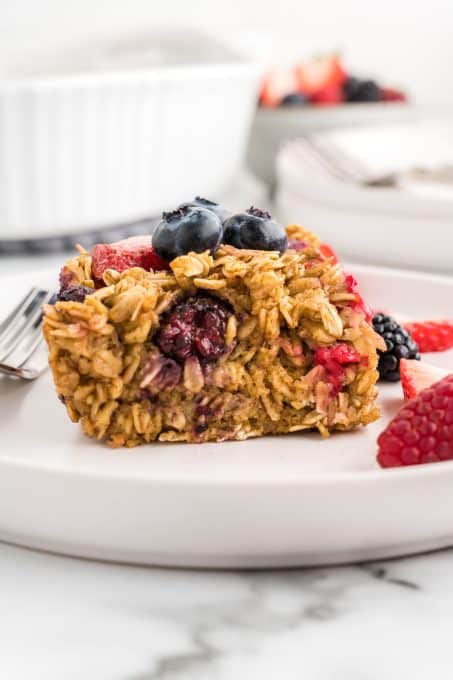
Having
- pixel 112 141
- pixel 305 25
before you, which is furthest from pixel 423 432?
pixel 305 25

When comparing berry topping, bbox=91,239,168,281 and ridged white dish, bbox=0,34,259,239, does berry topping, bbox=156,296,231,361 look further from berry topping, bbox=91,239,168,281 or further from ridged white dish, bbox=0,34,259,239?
ridged white dish, bbox=0,34,259,239

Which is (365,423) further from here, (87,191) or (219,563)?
(87,191)

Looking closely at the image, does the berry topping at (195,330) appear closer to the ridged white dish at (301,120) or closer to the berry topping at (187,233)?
the berry topping at (187,233)

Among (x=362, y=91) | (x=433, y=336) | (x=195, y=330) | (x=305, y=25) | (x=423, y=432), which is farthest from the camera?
(x=305, y=25)

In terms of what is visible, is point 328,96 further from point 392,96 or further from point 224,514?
point 224,514

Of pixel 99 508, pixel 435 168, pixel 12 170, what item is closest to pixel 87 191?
pixel 12 170
